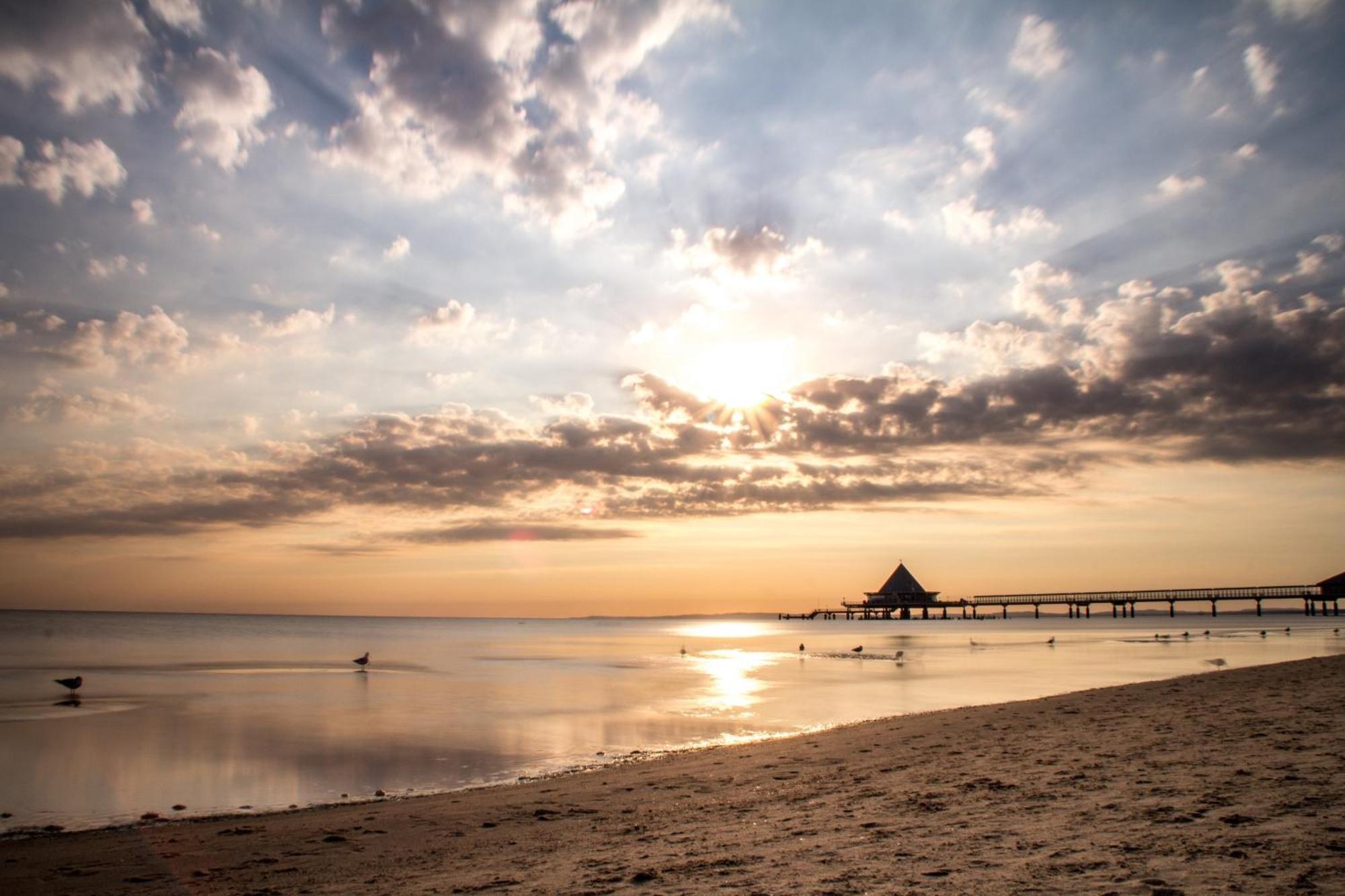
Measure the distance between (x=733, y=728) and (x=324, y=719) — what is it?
13.5 m

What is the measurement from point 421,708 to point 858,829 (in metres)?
24.6

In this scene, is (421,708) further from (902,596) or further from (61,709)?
(902,596)

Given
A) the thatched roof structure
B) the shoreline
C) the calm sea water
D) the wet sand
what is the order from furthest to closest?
the thatched roof structure < the calm sea water < the shoreline < the wet sand

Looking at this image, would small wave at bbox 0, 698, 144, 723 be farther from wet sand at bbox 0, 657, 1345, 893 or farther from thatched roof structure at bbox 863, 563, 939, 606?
thatched roof structure at bbox 863, 563, 939, 606

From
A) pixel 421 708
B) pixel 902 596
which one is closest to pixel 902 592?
pixel 902 596

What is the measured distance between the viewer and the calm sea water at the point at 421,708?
54.6 ft

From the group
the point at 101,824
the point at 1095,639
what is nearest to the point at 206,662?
the point at 101,824

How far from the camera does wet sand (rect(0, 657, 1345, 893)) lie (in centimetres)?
674

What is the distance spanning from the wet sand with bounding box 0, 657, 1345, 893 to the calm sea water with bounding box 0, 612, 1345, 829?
11.6 feet

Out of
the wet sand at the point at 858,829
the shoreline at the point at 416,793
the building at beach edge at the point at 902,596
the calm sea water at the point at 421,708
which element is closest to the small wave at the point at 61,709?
the calm sea water at the point at 421,708

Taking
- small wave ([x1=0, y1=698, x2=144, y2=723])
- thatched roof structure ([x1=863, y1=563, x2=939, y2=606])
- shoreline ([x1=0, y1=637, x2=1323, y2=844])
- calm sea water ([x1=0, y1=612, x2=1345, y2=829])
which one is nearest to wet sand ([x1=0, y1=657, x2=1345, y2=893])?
shoreline ([x1=0, y1=637, x2=1323, y2=844])

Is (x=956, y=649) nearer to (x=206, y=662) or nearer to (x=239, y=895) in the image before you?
(x=206, y=662)

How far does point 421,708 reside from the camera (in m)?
30.1

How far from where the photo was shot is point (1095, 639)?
76.2 metres
